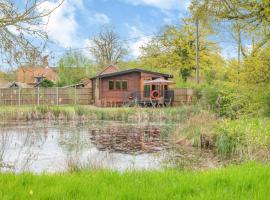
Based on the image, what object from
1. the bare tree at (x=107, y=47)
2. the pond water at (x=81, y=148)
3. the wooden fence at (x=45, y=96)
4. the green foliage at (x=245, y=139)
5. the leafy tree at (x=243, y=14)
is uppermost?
the bare tree at (x=107, y=47)

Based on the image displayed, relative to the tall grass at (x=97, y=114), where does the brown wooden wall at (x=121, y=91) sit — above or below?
above

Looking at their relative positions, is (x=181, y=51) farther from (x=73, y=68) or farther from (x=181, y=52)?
(x=73, y=68)

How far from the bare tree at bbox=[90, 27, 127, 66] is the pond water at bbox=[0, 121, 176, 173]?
2561cm

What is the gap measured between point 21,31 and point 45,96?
24192 mm

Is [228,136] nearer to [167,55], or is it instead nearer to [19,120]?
[19,120]

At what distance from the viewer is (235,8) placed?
8.92 meters

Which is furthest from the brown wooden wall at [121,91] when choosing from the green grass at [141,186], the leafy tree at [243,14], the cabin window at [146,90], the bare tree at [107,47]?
the green grass at [141,186]

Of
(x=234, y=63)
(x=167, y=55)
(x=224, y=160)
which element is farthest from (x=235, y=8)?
(x=167, y=55)

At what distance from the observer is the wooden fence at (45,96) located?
1041 inches

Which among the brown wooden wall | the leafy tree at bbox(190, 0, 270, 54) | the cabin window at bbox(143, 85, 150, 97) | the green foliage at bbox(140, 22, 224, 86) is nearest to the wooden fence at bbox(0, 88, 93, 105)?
the brown wooden wall

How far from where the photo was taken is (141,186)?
376 cm

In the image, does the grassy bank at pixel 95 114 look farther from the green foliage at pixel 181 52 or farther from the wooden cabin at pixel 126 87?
the green foliage at pixel 181 52

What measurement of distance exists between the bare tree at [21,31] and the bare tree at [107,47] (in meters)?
37.4

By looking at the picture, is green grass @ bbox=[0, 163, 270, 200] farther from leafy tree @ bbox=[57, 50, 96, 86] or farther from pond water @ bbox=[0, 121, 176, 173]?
leafy tree @ bbox=[57, 50, 96, 86]
